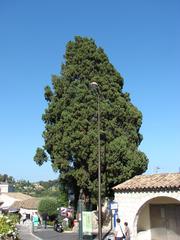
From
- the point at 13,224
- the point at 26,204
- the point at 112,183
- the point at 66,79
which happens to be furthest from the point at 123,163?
the point at 26,204

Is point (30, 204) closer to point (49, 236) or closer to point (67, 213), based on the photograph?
point (67, 213)

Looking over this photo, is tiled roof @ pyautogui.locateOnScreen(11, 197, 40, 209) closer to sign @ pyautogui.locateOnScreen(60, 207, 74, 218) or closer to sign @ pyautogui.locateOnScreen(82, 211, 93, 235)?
sign @ pyautogui.locateOnScreen(60, 207, 74, 218)

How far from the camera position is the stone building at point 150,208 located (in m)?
22.1

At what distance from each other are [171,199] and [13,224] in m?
9.03

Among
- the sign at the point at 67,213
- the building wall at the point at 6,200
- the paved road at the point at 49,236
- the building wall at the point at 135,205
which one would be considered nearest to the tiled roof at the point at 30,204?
the building wall at the point at 6,200

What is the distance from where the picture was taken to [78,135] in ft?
107

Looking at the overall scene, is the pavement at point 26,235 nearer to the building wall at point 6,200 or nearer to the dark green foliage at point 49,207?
the dark green foliage at point 49,207

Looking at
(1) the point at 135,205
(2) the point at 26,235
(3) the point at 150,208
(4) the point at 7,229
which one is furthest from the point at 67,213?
(4) the point at 7,229

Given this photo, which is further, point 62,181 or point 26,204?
point 26,204

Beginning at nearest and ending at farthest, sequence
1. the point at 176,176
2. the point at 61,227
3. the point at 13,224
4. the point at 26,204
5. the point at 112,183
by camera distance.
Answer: the point at 13,224
the point at 176,176
the point at 112,183
the point at 61,227
the point at 26,204

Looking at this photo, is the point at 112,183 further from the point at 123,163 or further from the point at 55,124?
the point at 55,124

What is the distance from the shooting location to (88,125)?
33.2m

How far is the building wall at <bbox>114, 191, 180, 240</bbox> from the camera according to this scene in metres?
22.2

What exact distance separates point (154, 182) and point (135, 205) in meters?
1.72
